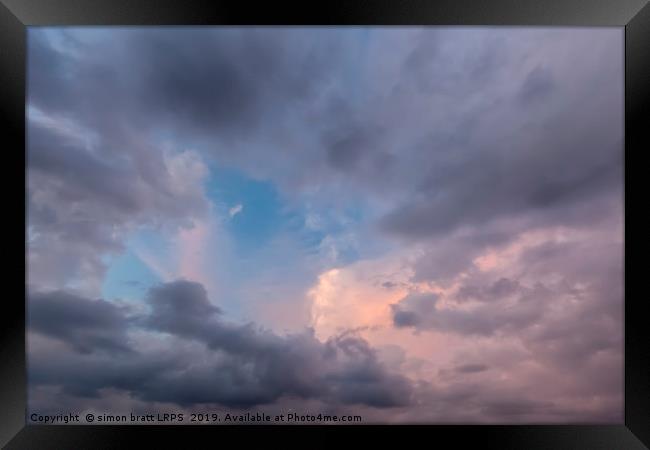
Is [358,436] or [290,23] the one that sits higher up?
[290,23]

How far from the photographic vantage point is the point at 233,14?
3555 millimetres

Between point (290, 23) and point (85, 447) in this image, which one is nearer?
point (85, 447)

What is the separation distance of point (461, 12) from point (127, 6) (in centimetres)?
258

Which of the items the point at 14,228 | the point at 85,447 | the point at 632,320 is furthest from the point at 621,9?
the point at 85,447

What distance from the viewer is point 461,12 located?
11.7 ft

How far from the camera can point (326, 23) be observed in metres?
3.61

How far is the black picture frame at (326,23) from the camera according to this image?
3.41 metres

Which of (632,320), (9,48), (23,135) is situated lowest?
(632,320)

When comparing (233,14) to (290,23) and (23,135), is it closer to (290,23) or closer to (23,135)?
(290,23)

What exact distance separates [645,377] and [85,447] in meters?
4.22

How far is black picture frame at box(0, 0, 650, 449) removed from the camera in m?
3.41

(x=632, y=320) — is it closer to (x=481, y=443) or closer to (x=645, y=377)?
(x=645, y=377)

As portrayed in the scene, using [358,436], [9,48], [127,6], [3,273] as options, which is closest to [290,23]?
[127,6]

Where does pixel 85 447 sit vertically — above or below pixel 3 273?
below
